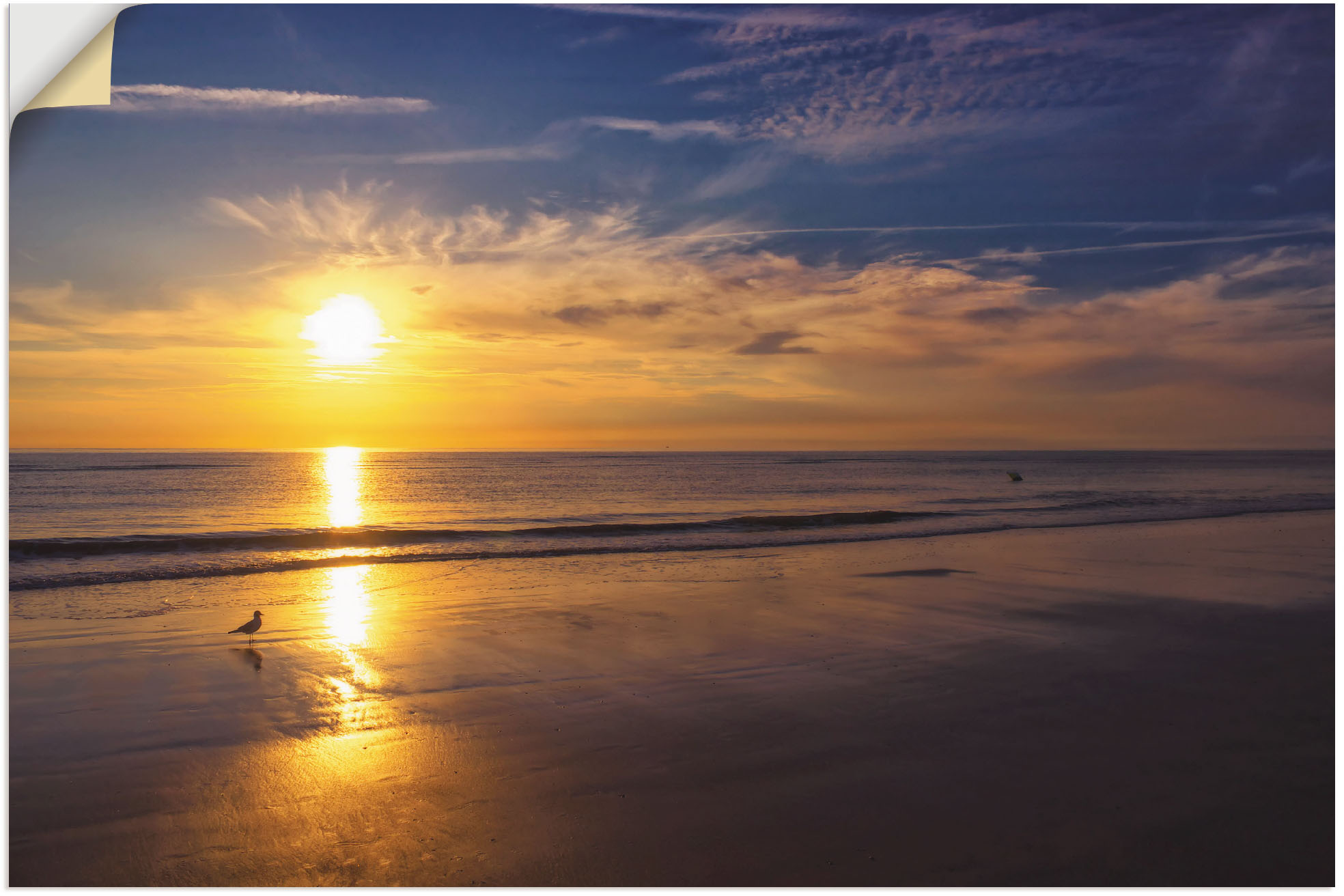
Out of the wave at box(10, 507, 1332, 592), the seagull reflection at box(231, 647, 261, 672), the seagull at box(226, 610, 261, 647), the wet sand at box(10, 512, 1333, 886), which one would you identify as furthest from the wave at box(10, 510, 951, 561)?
the seagull reflection at box(231, 647, 261, 672)

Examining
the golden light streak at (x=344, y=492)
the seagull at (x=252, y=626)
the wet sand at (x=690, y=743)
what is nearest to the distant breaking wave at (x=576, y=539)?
the wet sand at (x=690, y=743)

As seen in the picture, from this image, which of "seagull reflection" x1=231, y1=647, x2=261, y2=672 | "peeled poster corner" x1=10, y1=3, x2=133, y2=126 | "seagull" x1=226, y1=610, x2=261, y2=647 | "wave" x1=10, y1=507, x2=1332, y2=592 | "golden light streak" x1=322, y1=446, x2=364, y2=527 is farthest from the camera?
"golden light streak" x1=322, y1=446, x2=364, y2=527

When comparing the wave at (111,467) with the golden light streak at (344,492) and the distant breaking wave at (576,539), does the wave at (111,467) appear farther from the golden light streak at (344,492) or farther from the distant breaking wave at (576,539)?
the distant breaking wave at (576,539)

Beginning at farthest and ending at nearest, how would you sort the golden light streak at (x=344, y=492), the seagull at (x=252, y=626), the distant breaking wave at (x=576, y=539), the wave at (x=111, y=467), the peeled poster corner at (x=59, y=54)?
the wave at (x=111, y=467) < the golden light streak at (x=344, y=492) < the distant breaking wave at (x=576, y=539) < the seagull at (x=252, y=626) < the peeled poster corner at (x=59, y=54)

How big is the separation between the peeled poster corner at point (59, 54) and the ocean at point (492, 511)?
7.00 metres

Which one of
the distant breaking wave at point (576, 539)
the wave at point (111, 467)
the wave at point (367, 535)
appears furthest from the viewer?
the wave at point (111, 467)

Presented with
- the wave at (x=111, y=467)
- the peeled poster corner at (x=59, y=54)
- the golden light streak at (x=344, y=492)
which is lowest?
the golden light streak at (x=344, y=492)

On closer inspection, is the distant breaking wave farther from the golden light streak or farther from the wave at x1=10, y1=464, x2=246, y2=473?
the wave at x1=10, y1=464, x2=246, y2=473

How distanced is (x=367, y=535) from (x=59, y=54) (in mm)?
15081

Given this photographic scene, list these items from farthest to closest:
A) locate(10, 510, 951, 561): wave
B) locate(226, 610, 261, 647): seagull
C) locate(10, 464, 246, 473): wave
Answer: locate(10, 464, 246, 473): wave → locate(10, 510, 951, 561): wave → locate(226, 610, 261, 647): seagull

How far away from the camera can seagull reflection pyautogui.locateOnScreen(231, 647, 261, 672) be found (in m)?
6.89

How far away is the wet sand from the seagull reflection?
0.04 metres

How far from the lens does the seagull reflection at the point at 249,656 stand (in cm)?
689

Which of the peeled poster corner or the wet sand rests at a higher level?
the peeled poster corner
